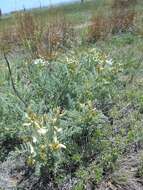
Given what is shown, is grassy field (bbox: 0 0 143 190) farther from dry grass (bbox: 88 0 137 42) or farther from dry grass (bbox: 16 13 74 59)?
dry grass (bbox: 88 0 137 42)

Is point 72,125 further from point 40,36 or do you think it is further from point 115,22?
point 115,22

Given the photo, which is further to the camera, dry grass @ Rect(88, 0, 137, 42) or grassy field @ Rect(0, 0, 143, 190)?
dry grass @ Rect(88, 0, 137, 42)

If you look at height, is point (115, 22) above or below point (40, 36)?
below

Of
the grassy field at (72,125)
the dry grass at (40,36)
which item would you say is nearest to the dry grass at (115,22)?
the dry grass at (40,36)

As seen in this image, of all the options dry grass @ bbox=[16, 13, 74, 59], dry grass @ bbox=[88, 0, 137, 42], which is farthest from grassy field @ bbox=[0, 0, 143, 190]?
dry grass @ bbox=[88, 0, 137, 42]

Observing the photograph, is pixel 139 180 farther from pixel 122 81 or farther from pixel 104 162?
pixel 122 81

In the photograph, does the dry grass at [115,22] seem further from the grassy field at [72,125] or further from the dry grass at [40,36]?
the grassy field at [72,125]

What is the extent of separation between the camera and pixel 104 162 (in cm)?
370


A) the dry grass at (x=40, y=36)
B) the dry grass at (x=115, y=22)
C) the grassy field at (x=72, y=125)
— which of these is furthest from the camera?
the dry grass at (x=115, y=22)

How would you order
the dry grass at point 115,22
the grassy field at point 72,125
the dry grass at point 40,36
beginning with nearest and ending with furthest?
the grassy field at point 72,125
the dry grass at point 40,36
the dry grass at point 115,22

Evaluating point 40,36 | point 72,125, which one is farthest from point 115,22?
point 72,125

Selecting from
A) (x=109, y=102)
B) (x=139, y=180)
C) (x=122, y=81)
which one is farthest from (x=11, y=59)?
(x=139, y=180)

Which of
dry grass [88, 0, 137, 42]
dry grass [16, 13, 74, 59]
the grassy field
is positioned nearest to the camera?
the grassy field

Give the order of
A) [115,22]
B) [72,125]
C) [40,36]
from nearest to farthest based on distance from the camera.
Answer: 1. [72,125]
2. [40,36]
3. [115,22]
